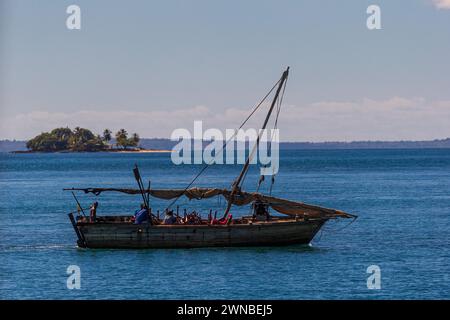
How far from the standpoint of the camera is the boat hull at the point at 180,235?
52469mm

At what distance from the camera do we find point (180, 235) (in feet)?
173

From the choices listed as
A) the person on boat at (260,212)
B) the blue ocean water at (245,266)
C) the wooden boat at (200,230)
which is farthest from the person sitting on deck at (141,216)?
the person on boat at (260,212)

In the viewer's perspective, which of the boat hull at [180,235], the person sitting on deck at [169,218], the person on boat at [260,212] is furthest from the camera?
the person on boat at [260,212]

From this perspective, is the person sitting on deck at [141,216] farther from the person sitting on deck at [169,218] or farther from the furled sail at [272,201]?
the furled sail at [272,201]

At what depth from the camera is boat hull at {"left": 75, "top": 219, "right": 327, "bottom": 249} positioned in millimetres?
52469

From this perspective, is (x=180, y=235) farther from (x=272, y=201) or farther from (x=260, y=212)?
(x=272, y=201)

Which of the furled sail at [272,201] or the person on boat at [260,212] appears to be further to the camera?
the furled sail at [272,201]

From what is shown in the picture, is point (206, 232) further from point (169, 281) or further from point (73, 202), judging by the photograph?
point (73, 202)

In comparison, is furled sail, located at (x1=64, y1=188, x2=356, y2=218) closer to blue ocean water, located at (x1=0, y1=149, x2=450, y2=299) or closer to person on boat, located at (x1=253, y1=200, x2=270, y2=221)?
person on boat, located at (x1=253, y1=200, x2=270, y2=221)

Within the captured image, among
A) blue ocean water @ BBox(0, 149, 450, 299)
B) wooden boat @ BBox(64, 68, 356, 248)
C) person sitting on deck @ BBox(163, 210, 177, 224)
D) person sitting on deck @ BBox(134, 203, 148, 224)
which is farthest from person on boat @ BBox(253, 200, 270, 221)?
person sitting on deck @ BBox(134, 203, 148, 224)

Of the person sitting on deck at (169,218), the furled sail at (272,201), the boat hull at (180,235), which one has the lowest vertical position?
the boat hull at (180,235)

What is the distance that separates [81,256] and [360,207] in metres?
43.7
